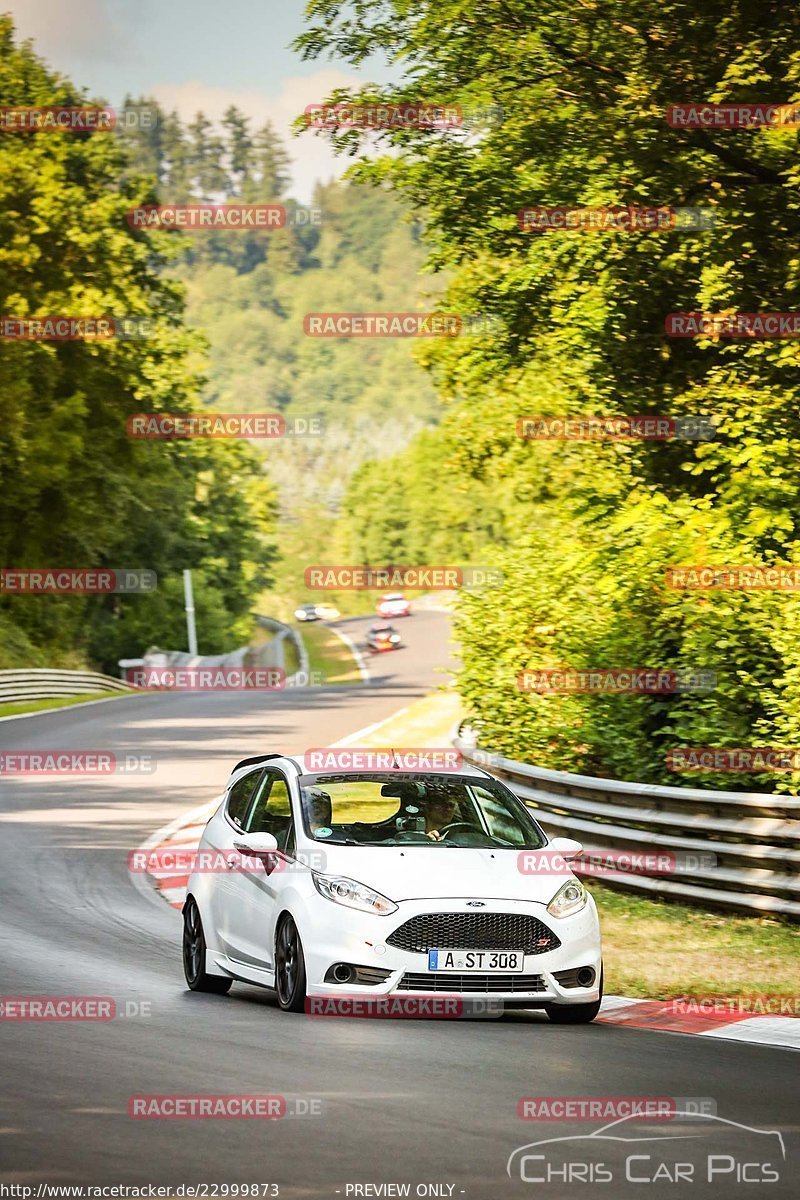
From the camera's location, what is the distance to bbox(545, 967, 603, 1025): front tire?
1012cm

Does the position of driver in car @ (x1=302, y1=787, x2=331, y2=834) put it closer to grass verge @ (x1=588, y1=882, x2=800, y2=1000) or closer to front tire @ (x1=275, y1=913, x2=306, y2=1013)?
front tire @ (x1=275, y1=913, x2=306, y2=1013)

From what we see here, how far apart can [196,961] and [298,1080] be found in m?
3.77

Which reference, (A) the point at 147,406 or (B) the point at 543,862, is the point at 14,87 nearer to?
(A) the point at 147,406

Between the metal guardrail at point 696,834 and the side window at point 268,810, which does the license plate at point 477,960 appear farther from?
the metal guardrail at point 696,834

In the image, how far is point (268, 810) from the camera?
37.6ft

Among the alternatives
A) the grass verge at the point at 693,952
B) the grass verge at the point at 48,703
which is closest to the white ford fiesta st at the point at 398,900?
the grass verge at the point at 693,952

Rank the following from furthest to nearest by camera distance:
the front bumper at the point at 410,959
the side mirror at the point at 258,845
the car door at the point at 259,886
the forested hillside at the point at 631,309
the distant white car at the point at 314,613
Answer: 1. the distant white car at the point at 314,613
2. the forested hillside at the point at 631,309
3. the car door at the point at 259,886
4. the side mirror at the point at 258,845
5. the front bumper at the point at 410,959

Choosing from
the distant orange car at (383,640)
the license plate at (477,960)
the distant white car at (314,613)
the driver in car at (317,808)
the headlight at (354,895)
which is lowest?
the distant white car at (314,613)

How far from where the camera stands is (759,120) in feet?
63.2

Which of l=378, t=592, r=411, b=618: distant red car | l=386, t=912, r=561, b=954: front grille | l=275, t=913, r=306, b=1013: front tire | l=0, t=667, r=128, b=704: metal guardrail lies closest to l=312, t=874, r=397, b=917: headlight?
l=386, t=912, r=561, b=954: front grille

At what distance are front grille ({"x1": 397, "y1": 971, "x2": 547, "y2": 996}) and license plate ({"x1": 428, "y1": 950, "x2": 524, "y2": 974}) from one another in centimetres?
4

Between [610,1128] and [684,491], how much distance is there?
16.5 metres

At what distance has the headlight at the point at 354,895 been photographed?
9820 mm

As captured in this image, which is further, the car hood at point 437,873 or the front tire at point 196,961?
the front tire at point 196,961
